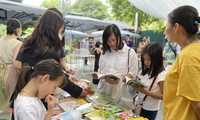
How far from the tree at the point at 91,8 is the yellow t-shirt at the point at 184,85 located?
33707mm

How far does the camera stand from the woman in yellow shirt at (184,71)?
41.4 inches

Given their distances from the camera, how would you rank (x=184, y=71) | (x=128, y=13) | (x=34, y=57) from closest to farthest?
(x=184, y=71) → (x=34, y=57) → (x=128, y=13)

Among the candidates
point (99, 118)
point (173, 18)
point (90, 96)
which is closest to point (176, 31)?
point (173, 18)

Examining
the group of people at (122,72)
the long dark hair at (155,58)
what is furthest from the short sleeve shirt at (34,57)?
the long dark hair at (155,58)

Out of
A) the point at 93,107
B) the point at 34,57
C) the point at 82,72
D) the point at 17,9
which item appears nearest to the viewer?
the point at 34,57

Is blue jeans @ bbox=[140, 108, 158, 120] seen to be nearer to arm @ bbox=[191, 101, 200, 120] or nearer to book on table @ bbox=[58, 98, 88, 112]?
book on table @ bbox=[58, 98, 88, 112]

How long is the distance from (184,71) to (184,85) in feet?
0.23

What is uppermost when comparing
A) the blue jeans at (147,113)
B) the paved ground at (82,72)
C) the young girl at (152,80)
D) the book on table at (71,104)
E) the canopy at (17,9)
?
the canopy at (17,9)

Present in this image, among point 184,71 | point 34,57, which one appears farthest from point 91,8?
point 184,71

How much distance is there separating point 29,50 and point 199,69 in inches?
44.0

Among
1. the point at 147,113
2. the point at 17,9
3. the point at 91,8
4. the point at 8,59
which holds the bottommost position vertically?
the point at 147,113

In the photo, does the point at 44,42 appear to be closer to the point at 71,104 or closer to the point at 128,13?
the point at 71,104

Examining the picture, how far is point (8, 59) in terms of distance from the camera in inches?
113

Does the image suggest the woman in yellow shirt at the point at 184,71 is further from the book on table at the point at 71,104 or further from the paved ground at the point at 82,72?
the paved ground at the point at 82,72
